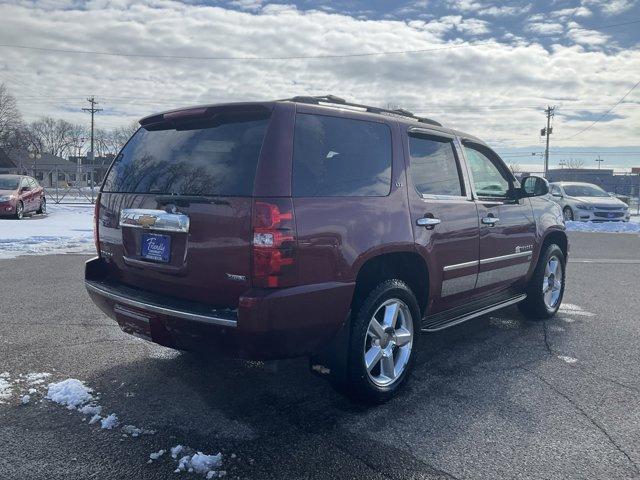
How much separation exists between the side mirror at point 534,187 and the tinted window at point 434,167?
3.90ft

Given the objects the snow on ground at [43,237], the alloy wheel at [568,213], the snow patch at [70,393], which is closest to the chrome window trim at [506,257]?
the snow patch at [70,393]

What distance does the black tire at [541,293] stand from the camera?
5.67 metres

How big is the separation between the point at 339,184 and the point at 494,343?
2557 millimetres

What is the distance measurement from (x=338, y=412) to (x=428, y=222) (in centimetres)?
142

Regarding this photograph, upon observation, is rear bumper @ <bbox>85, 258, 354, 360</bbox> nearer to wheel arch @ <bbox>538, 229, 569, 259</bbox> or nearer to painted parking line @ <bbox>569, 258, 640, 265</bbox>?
wheel arch @ <bbox>538, 229, 569, 259</bbox>

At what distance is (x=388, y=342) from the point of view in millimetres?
3680

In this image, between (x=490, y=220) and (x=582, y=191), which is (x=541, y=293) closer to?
(x=490, y=220)

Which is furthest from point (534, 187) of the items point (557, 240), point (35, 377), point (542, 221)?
point (35, 377)

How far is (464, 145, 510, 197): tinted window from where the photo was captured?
470 centimetres

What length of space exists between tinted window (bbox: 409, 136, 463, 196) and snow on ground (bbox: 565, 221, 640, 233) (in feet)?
47.8

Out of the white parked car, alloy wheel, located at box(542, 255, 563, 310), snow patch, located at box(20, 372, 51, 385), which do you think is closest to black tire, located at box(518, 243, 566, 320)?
alloy wheel, located at box(542, 255, 563, 310)

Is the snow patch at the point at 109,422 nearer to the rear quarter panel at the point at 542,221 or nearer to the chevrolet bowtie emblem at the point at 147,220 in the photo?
the chevrolet bowtie emblem at the point at 147,220

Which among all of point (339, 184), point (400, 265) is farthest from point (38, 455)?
point (400, 265)

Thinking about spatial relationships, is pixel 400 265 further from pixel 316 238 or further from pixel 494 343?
pixel 494 343
